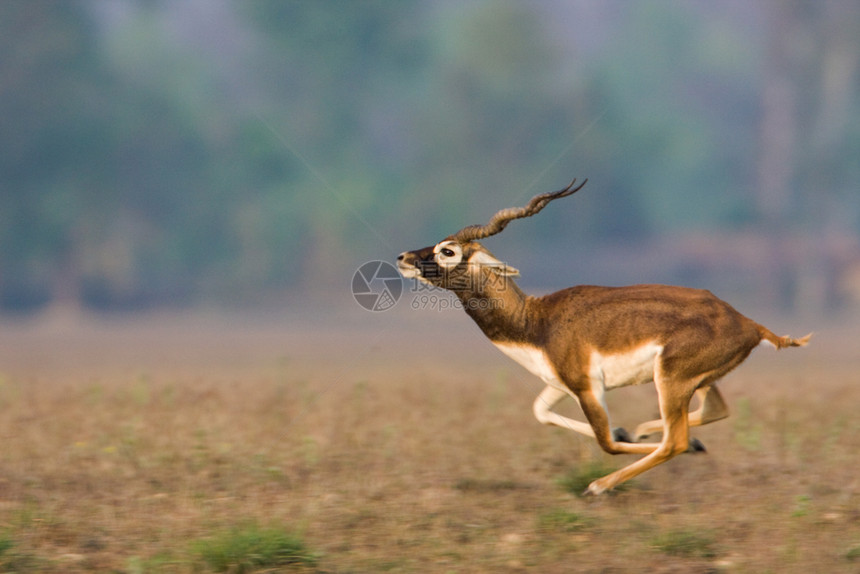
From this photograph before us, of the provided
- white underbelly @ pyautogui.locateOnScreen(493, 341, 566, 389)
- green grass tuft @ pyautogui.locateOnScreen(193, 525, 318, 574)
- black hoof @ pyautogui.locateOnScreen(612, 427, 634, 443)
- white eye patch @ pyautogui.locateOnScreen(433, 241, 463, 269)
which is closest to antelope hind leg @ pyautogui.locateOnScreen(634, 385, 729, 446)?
black hoof @ pyautogui.locateOnScreen(612, 427, 634, 443)

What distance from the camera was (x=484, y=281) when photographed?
8320 millimetres

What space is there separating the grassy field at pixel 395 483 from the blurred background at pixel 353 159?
2994 centimetres

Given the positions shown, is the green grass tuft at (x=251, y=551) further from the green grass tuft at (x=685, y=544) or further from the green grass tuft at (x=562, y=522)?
the green grass tuft at (x=685, y=544)

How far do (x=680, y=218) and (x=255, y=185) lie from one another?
103 ft

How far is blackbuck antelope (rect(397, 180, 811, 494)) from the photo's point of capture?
7840mm

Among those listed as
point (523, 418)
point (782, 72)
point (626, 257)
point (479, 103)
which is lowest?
point (523, 418)

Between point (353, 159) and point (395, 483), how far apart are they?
4807cm

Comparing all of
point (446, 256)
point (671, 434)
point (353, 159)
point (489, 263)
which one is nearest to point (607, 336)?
point (671, 434)

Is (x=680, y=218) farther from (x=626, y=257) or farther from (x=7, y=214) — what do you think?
(x=7, y=214)

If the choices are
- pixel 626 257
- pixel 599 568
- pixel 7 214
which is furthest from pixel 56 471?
pixel 626 257

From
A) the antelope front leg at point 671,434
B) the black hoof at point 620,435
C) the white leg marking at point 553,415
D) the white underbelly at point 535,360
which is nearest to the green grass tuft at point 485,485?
the white leg marking at point 553,415

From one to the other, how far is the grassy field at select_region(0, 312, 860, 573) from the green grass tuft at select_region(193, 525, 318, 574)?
0.5 inches

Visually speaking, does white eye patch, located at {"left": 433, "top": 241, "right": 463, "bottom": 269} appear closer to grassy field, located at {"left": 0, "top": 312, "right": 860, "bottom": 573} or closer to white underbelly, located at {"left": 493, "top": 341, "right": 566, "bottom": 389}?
white underbelly, located at {"left": 493, "top": 341, "right": 566, "bottom": 389}

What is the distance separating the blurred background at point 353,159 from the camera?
43.3 m
